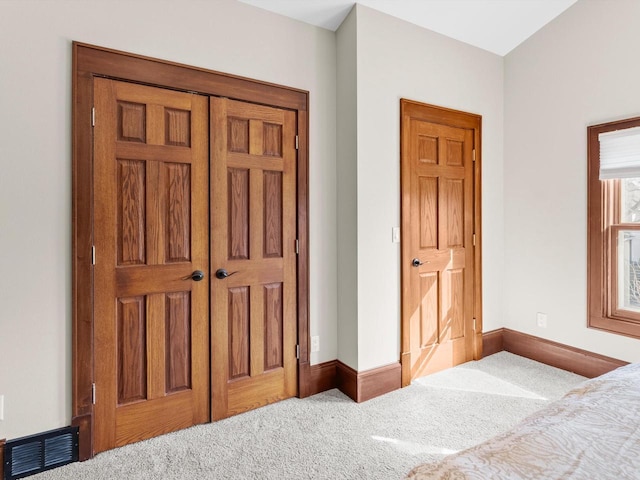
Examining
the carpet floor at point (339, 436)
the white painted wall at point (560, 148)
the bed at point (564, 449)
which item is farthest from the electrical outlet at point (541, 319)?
the bed at point (564, 449)

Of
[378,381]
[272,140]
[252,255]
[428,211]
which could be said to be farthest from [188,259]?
[428,211]

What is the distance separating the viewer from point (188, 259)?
86.2 inches

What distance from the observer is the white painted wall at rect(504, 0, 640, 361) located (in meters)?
2.63

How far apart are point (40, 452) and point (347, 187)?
2302 millimetres

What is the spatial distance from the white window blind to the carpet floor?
62.1 inches

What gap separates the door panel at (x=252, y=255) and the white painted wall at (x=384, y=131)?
0.50 metres

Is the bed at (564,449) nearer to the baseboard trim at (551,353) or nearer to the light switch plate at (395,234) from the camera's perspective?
the light switch plate at (395,234)

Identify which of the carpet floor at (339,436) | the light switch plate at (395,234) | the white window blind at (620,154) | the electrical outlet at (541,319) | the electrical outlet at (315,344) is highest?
the white window blind at (620,154)

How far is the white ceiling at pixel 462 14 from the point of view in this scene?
2447 millimetres

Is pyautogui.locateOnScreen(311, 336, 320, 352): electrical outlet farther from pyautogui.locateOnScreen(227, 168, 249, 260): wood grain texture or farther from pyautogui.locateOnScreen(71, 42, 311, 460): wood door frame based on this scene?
pyautogui.locateOnScreen(71, 42, 311, 460): wood door frame

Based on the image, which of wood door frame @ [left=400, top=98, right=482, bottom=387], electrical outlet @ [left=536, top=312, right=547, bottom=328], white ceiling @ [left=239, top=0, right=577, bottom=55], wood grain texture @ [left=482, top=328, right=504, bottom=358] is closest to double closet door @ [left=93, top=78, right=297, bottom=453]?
white ceiling @ [left=239, top=0, right=577, bottom=55]

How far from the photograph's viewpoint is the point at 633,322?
2.60 metres

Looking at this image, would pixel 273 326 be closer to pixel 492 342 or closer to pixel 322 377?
pixel 322 377

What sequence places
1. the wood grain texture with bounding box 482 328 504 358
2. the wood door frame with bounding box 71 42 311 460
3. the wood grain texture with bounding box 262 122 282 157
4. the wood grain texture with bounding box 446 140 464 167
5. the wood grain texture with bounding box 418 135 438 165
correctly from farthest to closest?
the wood grain texture with bounding box 482 328 504 358
the wood grain texture with bounding box 446 140 464 167
the wood grain texture with bounding box 418 135 438 165
the wood grain texture with bounding box 262 122 282 157
the wood door frame with bounding box 71 42 311 460
